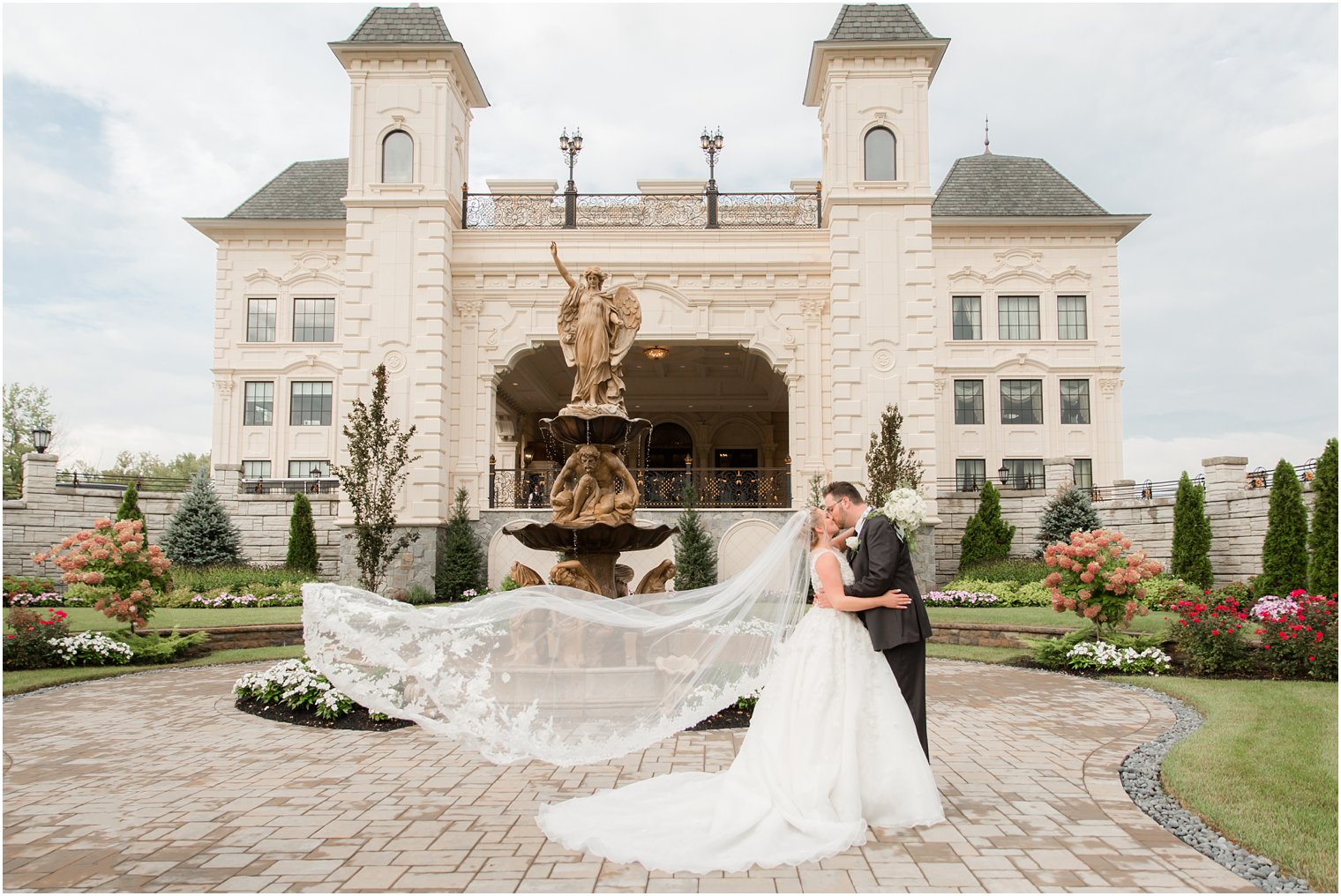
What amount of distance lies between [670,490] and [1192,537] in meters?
12.8

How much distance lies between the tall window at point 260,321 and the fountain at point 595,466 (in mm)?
24686

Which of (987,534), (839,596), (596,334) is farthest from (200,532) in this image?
(839,596)

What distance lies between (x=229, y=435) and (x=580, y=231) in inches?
651

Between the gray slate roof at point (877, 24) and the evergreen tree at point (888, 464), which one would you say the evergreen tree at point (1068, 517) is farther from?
the gray slate roof at point (877, 24)

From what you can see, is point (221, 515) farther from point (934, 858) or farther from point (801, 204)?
point (934, 858)

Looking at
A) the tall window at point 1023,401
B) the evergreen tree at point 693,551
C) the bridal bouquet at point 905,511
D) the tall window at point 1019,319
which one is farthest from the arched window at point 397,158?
the tall window at point 1023,401

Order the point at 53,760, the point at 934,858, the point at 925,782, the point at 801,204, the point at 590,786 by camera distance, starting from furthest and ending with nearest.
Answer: the point at 801,204 < the point at 53,760 < the point at 590,786 < the point at 925,782 < the point at 934,858

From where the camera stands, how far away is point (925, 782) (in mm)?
5535

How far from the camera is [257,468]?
105ft

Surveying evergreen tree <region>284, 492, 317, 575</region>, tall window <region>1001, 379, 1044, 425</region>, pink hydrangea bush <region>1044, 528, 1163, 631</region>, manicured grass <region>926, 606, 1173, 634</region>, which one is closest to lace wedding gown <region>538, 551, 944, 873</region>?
pink hydrangea bush <region>1044, 528, 1163, 631</region>

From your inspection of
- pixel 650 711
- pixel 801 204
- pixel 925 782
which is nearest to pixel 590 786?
pixel 650 711

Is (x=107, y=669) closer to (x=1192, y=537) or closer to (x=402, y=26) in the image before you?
(x=402, y=26)

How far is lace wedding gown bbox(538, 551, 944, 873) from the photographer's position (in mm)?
5055

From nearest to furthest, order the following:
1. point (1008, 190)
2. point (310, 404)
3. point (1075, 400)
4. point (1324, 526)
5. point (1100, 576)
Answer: point (1100, 576)
point (1324, 526)
point (1075, 400)
point (310, 404)
point (1008, 190)
